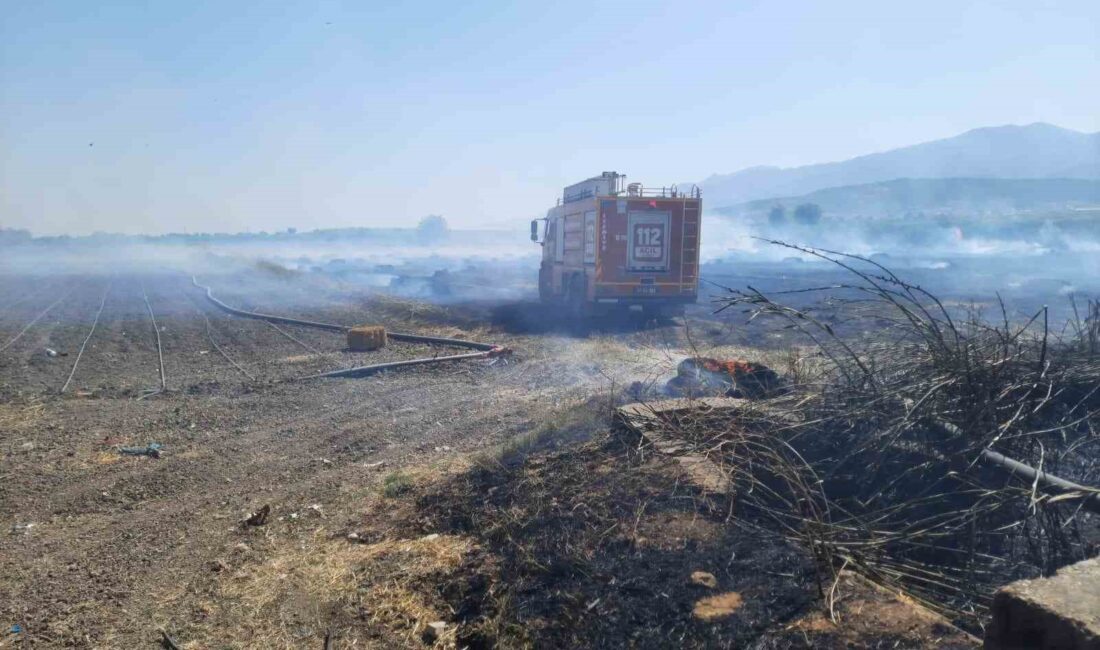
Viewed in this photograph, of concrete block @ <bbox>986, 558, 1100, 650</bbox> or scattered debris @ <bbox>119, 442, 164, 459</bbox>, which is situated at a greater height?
concrete block @ <bbox>986, 558, 1100, 650</bbox>

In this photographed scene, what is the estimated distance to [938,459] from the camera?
413cm

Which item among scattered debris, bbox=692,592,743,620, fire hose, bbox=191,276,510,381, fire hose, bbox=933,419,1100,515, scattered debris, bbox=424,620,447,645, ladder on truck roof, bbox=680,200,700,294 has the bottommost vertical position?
scattered debris, bbox=424,620,447,645

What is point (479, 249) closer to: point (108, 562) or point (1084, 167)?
point (108, 562)

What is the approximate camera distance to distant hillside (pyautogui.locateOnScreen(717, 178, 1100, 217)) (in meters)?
91.3

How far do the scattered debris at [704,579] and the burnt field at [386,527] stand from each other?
38mm

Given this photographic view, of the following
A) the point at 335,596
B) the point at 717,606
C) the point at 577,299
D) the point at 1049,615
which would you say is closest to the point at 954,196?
the point at 577,299

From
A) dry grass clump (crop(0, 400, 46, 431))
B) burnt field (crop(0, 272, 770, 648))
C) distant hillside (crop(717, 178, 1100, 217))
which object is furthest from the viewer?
distant hillside (crop(717, 178, 1100, 217))

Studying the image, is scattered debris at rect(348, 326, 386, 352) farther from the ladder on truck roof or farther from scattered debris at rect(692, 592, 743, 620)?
scattered debris at rect(692, 592, 743, 620)

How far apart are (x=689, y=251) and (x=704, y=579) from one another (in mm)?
14157

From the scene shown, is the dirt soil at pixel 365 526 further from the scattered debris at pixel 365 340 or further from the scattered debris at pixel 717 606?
the scattered debris at pixel 365 340

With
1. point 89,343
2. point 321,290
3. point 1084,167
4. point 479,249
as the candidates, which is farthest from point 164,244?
point 1084,167

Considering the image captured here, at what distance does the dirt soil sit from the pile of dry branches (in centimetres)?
42

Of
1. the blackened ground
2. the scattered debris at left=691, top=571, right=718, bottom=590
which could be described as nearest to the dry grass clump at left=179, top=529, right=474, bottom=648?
the blackened ground

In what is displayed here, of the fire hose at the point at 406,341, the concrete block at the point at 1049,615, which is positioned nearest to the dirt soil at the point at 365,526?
the concrete block at the point at 1049,615
